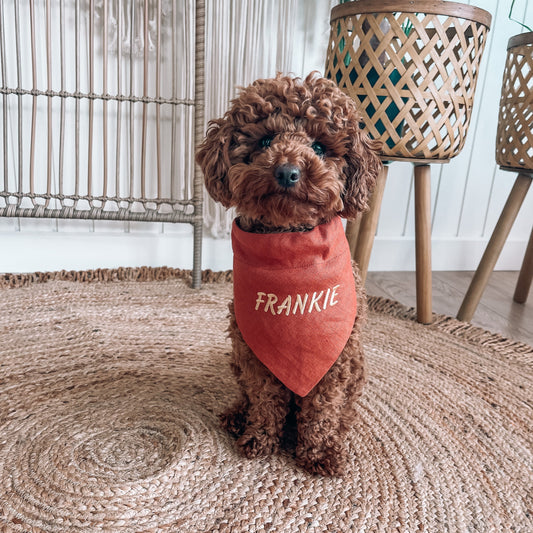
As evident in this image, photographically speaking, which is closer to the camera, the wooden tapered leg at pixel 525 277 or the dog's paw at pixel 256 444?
the dog's paw at pixel 256 444

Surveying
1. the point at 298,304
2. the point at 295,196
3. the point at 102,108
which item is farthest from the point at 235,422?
the point at 102,108

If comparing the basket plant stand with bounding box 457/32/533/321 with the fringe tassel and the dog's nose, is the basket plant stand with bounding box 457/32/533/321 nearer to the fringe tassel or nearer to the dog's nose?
the fringe tassel

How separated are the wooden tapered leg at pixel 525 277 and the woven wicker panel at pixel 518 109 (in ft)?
1.28

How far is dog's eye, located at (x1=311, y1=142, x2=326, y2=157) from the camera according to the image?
2.77 feet

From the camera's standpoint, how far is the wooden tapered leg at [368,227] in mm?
1368

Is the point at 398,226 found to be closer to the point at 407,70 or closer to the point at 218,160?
the point at 407,70

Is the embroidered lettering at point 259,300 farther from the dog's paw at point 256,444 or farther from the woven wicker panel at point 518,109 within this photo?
the woven wicker panel at point 518,109

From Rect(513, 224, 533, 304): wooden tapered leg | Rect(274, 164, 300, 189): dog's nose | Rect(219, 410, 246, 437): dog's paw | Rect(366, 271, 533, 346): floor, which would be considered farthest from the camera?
Rect(513, 224, 533, 304): wooden tapered leg

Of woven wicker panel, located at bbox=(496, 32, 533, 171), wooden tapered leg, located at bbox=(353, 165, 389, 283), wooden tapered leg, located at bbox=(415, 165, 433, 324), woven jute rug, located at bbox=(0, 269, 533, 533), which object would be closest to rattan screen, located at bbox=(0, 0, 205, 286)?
woven jute rug, located at bbox=(0, 269, 533, 533)

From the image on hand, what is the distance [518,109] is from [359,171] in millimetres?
777

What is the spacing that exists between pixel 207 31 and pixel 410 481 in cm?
139

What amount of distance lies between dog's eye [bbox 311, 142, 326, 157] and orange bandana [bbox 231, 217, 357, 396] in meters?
0.12

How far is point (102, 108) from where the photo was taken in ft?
5.46

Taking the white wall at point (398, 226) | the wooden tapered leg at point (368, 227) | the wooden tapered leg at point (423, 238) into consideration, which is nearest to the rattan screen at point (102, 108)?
the white wall at point (398, 226)
